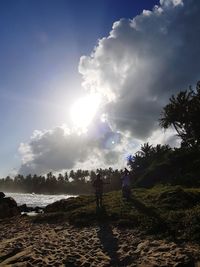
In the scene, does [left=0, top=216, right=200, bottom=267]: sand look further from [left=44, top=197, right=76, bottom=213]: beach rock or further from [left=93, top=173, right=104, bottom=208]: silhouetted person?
[left=44, top=197, right=76, bottom=213]: beach rock

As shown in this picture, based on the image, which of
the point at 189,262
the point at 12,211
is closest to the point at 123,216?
the point at 189,262

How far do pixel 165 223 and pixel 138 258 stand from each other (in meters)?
3.82

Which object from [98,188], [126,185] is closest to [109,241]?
[98,188]

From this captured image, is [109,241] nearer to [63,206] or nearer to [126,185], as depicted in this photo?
[126,185]

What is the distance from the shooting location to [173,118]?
193 feet

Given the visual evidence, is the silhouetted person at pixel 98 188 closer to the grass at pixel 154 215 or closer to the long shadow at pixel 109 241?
the grass at pixel 154 215

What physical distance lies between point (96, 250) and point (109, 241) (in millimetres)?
1364

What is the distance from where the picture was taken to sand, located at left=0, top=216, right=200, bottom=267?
1180 centimetres

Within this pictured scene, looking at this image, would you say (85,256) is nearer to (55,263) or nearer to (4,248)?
(55,263)

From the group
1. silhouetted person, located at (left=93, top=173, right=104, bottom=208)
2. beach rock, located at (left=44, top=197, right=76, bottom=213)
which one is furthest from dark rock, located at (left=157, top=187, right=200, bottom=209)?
beach rock, located at (left=44, top=197, right=76, bottom=213)

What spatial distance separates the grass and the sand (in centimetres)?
90

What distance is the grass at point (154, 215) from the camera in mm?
14836

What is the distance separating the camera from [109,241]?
15.0m

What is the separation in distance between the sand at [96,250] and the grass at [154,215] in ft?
2.96
